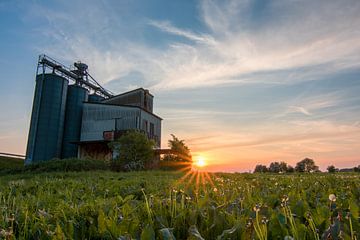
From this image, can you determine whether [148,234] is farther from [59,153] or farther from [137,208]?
[59,153]

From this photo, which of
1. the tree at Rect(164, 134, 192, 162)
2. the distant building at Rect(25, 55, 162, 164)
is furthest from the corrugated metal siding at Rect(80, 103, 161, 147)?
the tree at Rect(164, 134, 192, 162)

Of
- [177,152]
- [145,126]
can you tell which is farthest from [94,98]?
[177,152]

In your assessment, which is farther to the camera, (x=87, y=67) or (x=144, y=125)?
(x=87, y=67)

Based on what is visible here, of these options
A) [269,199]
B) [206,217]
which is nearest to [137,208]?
[206,217]

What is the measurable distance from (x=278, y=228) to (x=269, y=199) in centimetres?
96

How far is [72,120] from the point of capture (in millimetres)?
34594

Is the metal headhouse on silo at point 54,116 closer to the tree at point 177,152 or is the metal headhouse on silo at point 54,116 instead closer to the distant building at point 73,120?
the distant building at point 73,120

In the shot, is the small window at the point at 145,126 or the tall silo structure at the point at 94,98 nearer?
the small window at the point at 145,126

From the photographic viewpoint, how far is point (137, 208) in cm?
180

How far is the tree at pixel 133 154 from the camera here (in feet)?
66.2

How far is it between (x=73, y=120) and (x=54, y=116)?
250 centimetres

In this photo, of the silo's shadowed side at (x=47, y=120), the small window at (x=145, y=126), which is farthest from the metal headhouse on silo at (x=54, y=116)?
the small window at (x=145, y=126)

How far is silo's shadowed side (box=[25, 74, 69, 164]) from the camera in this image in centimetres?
3148

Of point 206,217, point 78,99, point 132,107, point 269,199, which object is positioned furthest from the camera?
point 78,99
